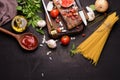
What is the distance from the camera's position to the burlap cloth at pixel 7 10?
6.50 ft

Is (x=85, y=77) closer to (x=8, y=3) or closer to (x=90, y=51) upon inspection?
(x=90, y=51)

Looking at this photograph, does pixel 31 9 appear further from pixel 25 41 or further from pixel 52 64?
pixel 52 64

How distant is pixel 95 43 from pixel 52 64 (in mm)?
265

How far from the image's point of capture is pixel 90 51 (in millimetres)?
1940

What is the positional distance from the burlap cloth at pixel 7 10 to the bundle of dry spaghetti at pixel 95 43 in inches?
16.1

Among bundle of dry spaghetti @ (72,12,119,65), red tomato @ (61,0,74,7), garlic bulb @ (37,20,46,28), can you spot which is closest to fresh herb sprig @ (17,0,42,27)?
garlic bulb @ (37,20,46,28)

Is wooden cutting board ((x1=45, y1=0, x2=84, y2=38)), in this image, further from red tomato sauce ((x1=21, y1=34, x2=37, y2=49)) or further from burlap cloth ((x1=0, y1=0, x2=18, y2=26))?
burlap cloth ((x1=0, y1=0, x2=18, y2=26))

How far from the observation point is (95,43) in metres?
1.96

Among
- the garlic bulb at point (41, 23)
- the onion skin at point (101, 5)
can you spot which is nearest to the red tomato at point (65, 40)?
the garlic bulb at point (41, 23)

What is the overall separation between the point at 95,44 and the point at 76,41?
0.35ft

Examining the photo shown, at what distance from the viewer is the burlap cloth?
1.98m

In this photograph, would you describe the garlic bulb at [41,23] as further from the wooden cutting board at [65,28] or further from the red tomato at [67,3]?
the red tomato at [67,3]

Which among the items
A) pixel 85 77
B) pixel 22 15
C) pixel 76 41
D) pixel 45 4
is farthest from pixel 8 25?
pixel 85 77

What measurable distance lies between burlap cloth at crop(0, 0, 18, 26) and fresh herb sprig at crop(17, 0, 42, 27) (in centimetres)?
3
